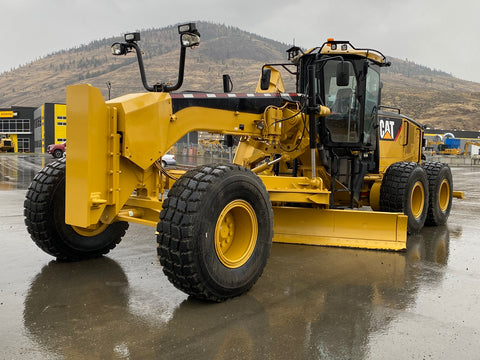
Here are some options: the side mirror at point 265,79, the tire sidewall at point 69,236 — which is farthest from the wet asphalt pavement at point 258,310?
the side mirror at point 265,79

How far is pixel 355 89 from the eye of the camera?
690cm

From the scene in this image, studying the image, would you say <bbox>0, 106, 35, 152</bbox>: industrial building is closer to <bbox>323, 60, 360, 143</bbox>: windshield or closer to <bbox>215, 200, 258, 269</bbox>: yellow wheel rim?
<bbox>323, 60, 360, 143</bbox>: windshield

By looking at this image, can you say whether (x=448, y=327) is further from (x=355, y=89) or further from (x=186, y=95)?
(x=355, y=89)

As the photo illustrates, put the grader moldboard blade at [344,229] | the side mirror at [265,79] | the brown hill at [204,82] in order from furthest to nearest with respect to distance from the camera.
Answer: the brown hill at [204,82] < the side mirror at [265,79] < the grader moldboard blade at [344,229]

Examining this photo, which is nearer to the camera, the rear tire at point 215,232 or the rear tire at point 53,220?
the rear tire at point 215,232

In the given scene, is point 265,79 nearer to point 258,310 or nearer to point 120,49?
point 120,49

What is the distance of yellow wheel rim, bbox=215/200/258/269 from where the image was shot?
439 centimetres

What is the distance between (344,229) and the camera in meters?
6.34

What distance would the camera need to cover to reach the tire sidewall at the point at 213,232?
389 cm

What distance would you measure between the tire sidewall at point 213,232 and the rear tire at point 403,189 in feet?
11.0

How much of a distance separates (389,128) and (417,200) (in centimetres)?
149

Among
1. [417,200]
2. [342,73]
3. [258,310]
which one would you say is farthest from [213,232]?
[417,200]

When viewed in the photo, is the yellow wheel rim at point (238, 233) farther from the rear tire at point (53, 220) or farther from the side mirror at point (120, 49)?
the side mirror at point (120, 49)

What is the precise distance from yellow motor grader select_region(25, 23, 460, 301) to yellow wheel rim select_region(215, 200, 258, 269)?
0.03 feet
